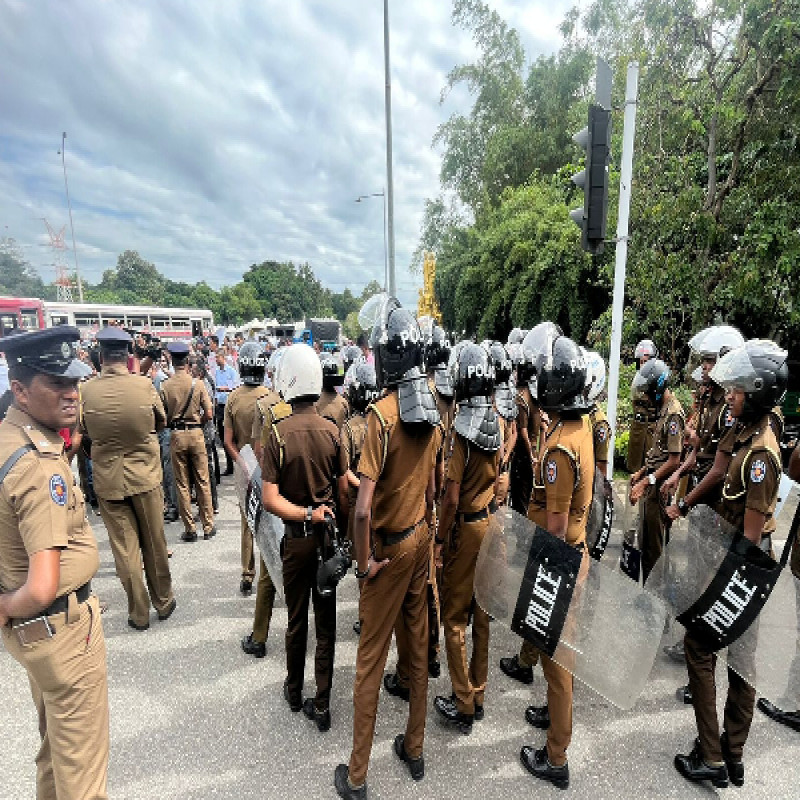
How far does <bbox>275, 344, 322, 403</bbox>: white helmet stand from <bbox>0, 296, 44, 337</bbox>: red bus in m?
19.6

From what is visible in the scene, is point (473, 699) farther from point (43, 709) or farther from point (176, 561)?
point (176, 561)

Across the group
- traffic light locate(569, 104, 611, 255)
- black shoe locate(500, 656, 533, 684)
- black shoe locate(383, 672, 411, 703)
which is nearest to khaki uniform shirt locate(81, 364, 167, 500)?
black shoe locate(383, 672, 411, 703)

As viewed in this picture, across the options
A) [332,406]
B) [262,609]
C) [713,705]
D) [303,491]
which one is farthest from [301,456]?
[713,705]

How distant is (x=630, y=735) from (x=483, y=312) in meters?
15.3

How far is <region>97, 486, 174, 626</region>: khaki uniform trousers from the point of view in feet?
12.6

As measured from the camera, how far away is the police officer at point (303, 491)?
8.90 ft

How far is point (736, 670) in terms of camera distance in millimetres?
2459

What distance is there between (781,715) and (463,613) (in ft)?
6.63

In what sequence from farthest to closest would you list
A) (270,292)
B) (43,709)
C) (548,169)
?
(270,292) → (548,169) → (43,709)

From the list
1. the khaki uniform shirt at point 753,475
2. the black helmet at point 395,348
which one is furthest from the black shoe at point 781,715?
the black helmet at point 395,348

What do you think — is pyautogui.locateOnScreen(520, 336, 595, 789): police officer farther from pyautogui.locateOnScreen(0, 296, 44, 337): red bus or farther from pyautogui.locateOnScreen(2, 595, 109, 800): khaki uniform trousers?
pyautogui.locateOnScreen(0, 296, 44, 337): red bus

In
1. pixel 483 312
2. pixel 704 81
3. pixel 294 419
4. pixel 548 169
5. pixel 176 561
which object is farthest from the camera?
pixel 548 169

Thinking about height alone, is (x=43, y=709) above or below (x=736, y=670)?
above

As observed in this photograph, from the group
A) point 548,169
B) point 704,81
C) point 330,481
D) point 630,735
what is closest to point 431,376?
point 330,481
